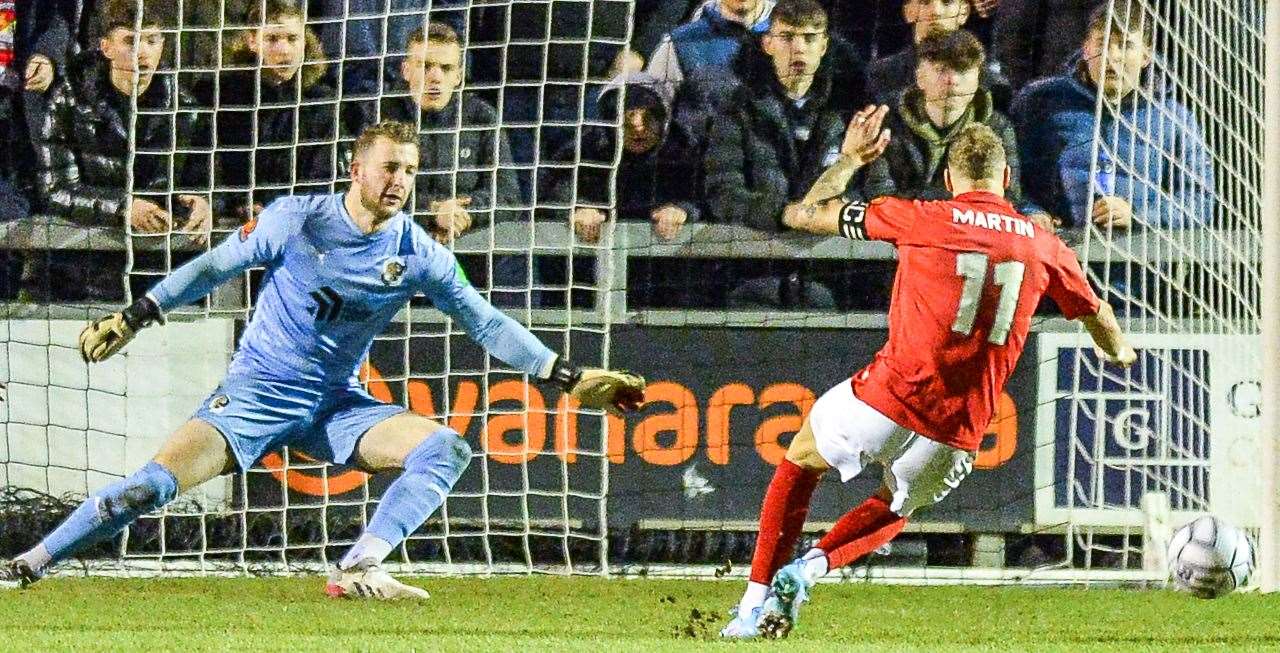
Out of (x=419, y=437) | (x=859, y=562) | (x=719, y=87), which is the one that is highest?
(x=719, y=87)

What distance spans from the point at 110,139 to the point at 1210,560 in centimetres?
536

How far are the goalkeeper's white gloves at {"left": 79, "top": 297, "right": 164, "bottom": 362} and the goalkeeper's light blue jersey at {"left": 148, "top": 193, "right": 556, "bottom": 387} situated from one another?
244 mm

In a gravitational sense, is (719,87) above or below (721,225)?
above

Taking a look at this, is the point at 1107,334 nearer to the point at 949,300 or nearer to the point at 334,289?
the point at 949,300

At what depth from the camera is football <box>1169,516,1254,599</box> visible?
21.6 feet

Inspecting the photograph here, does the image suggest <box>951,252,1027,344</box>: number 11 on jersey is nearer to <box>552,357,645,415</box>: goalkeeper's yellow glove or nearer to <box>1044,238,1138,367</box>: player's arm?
<box>1044,238,1138,367</box>: player's arm

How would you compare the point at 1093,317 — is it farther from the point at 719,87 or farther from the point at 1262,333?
the point at 719,87

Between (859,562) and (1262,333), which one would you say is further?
(859,562)

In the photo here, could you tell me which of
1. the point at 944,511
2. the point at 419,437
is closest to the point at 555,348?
the point at 419,437

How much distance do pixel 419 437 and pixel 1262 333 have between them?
10.6 ft

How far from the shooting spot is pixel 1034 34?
9492mm

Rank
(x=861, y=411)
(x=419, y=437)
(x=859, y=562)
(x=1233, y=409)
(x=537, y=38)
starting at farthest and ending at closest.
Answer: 1. (x=537, y=38)
2. (x=859, y=562)
3. (x=1233, y=409)
4. (x=419, y=437)
5. (x=861, y=411)

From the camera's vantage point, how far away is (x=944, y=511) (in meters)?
8.41

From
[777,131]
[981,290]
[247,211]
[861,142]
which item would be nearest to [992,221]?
[981,290]
